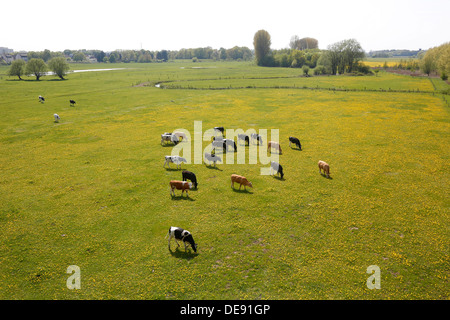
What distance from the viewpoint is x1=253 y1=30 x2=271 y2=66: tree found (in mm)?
189250

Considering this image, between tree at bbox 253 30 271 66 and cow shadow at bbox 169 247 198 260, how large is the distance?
192985 mm

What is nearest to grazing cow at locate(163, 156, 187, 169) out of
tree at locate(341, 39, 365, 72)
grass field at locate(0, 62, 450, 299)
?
grass field at locate(0, 62, 450, 299)

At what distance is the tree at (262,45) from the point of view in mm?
189250

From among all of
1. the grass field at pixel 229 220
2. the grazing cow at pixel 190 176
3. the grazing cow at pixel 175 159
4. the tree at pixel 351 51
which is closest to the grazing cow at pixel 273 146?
the grass field at pixel 229 220

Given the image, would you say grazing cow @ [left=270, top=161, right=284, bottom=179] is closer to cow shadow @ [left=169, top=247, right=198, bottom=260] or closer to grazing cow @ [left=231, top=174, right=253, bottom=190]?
grazing cow @ [left=231, top=174, right=253, bottom=190]

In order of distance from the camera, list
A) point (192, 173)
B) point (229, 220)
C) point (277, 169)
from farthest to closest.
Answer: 1. point (277, 169)
2. point (192, 173)
3. point (229, 220)

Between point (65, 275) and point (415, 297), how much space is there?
→ 53.4 ft

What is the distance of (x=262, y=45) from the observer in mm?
192250

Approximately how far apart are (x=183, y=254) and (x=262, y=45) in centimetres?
20431

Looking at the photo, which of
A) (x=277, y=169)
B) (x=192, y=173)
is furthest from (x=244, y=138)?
(x=192, y=173)

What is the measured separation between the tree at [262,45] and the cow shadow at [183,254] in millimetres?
192985

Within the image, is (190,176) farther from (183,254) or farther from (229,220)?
(183,254)

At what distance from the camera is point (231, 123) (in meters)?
40.0
